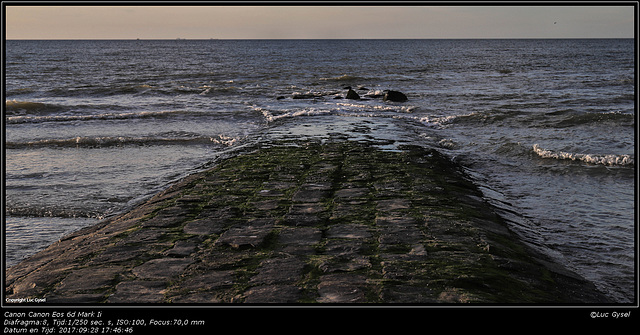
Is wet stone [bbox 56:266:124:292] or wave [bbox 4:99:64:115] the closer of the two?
wet stone [bbox 56:266:124:292]

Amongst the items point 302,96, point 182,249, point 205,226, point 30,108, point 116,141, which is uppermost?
point 302,96

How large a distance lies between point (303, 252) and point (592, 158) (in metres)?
8.27

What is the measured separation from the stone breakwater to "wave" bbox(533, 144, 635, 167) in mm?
4231

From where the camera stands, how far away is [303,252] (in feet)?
15.4

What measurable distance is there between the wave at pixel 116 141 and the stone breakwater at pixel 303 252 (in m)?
5.94

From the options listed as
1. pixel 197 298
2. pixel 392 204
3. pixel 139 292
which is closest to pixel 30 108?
pixel 392 204

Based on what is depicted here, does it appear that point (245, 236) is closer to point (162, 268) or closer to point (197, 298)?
point (162, 268)

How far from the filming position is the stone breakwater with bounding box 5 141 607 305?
3.93 meters

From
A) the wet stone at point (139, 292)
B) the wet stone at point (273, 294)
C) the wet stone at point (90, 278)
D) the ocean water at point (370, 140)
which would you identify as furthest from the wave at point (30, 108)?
the wet stone at point (273, 294)

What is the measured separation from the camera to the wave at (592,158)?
33.7ft

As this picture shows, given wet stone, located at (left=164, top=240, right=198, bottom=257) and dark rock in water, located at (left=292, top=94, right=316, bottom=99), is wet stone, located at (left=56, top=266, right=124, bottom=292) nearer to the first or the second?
wet stone, located at (left=164, top=240, right=198, bottom=257)

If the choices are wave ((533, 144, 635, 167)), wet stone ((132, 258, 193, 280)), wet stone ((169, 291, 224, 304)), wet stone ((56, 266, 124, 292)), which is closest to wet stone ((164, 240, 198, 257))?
wet stone ((132, 258, 193, 280))
